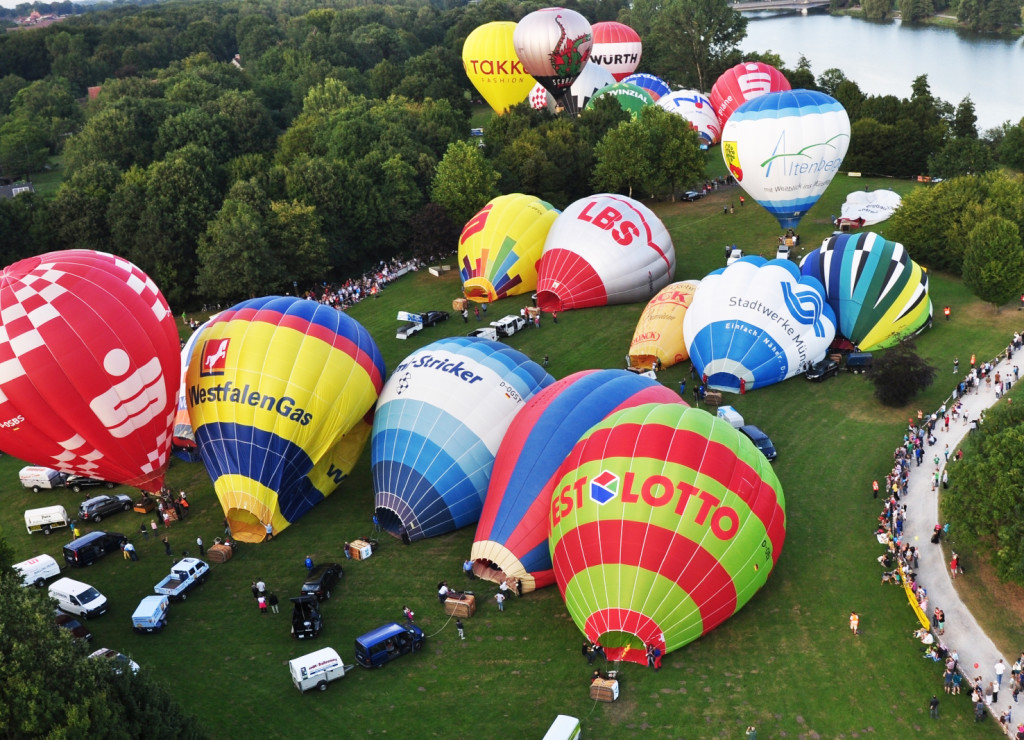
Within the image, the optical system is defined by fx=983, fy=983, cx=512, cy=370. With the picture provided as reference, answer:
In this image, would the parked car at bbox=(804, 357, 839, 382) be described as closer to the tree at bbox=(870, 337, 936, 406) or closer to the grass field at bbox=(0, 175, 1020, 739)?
the tree at bbox=(870, 337, 936, 406)

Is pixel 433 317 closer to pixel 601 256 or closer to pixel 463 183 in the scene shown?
pixel 601 256

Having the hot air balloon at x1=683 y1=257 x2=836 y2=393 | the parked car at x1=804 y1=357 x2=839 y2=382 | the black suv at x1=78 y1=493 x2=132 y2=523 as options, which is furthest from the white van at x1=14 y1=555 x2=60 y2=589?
the parked car at x1=804 y1=357 x2=839 y2=382

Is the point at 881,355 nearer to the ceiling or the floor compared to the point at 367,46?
nearer to the floor

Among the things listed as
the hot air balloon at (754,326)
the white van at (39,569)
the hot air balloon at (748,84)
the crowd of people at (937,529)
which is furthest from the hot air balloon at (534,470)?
the hot air balloon at (748,84)

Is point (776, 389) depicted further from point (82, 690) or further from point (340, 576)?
point (82, 690)

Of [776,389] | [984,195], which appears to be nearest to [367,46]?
[984,195]

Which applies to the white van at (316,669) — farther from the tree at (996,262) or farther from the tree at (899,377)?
the tree at (996,262)
